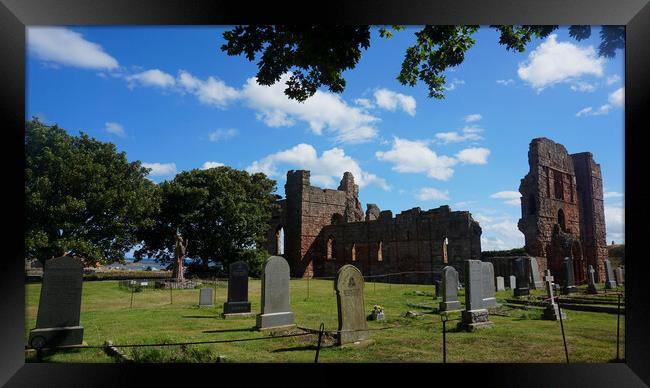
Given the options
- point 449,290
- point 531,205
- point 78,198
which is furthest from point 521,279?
point 78,198

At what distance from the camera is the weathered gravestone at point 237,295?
11.4m

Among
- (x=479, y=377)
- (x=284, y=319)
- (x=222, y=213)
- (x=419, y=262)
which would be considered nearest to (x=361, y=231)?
(x=419, y=262)

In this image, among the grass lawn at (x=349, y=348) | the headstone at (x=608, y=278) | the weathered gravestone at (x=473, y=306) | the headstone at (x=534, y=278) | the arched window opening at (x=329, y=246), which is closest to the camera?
the grass lawn at (x=349, y=348)

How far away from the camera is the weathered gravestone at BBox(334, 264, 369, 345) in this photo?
7402 millimetres

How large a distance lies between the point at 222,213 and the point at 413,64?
20.3 meters

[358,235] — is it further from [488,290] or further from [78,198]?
[488,290]

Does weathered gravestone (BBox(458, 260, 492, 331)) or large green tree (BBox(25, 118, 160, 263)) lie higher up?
large green tree (BBox(25, 118, 160, 263))

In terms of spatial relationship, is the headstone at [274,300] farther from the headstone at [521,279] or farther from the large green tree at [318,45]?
the headstone at [521,279]

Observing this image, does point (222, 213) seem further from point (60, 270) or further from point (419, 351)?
point (419, 351)

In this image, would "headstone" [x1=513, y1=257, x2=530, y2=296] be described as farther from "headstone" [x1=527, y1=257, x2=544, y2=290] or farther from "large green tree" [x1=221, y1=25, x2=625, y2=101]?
"large green tree" [x1=221, y1=25, x2=625, y2=101]

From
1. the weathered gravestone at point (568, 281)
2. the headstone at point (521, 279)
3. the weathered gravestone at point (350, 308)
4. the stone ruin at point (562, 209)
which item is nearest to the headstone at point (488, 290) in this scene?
the headstone at point (521, 279)

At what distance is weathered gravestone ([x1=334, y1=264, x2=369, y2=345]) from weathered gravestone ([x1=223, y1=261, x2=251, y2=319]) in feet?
15.6

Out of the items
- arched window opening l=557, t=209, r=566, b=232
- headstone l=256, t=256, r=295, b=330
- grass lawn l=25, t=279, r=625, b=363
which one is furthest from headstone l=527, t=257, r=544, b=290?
headstone l=256, t=256, r=295, b=330

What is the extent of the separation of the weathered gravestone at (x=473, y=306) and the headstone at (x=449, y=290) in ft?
5.48
